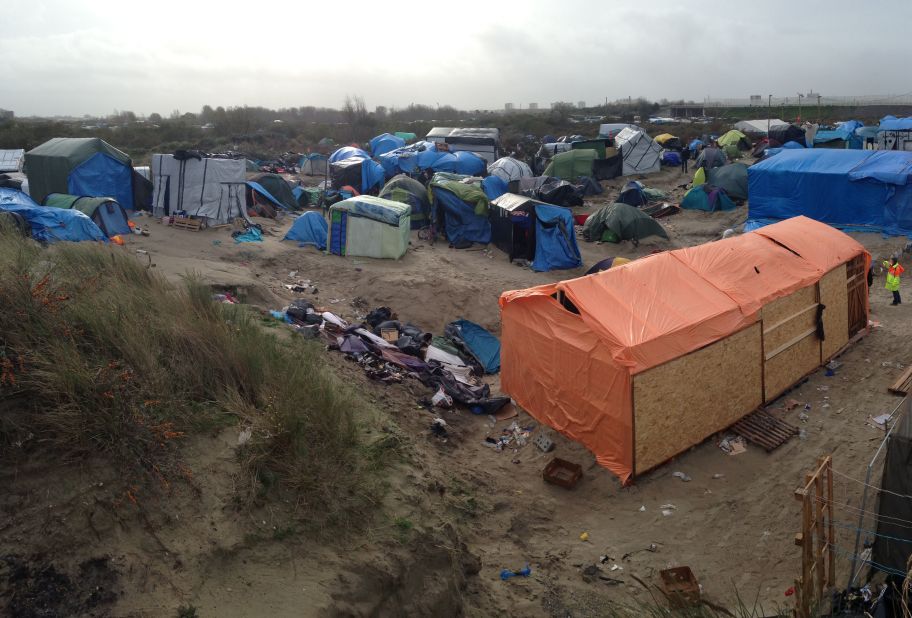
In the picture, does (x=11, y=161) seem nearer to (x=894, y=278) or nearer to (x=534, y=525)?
(x=534, y=525)

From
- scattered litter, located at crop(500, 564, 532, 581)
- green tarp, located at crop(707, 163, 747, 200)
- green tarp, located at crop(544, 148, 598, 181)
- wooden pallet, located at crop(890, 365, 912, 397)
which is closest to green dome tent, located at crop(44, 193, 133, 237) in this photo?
scattered litter, located at crop(500, 564, 532, 581)

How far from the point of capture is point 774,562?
659 centimetres

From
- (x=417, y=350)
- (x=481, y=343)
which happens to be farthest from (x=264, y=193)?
(x=417, y=350)

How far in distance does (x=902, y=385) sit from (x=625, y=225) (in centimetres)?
1130

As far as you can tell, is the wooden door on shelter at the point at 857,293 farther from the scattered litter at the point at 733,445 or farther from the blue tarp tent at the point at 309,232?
the blue tarp tent at the point at 309,232

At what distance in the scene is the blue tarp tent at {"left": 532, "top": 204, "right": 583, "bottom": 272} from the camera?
1791 cm

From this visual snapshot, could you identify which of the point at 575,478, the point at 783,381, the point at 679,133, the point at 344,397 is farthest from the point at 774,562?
the point at 679,133

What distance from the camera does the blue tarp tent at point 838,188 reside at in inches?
701

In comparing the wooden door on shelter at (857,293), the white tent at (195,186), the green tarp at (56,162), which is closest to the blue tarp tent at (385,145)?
the white tent at (195,186)

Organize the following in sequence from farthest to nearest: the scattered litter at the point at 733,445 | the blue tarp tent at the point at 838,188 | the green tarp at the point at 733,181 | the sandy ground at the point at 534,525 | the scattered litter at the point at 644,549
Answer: the green tarp at the point at 733,181
the blue tarp tent at the point at 838,188
the scattered litter at the point at 733,445
the scattered litter at the point at 644,549
the sandy ground at the point at 534,525

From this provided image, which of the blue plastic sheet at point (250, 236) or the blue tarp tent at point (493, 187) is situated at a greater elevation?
the blue tarp tent at point (493, 187)

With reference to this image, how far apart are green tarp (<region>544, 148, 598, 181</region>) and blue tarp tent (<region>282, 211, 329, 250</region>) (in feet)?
46.9

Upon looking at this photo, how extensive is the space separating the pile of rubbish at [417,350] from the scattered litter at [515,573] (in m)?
3.42

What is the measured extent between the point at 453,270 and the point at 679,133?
35435 mm
